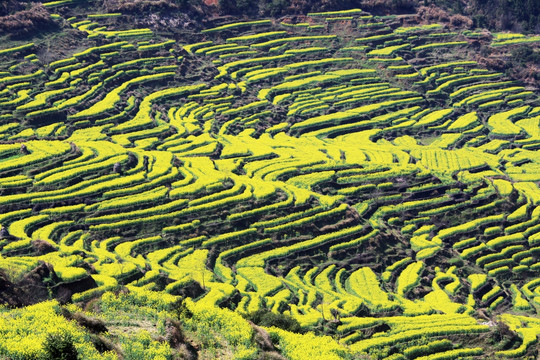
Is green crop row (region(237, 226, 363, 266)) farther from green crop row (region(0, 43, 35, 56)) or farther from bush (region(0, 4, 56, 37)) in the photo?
bush (region(0, 4, 56, 37))

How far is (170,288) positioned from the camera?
58969 mm

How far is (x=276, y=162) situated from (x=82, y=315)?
50.8m

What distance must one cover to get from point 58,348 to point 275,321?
67.0ft

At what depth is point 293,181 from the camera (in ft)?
276

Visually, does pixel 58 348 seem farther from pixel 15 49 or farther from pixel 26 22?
pixel 26 22

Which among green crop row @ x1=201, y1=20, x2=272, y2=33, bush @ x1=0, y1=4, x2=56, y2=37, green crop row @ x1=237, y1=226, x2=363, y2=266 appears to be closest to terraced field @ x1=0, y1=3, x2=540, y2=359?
green crop row @ x1=237, y1=226, x2=363, y2=266

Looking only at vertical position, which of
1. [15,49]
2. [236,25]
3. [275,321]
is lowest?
[275,321]

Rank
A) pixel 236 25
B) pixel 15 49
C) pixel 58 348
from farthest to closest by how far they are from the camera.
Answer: pixel 236 25 < pixel 15 49 < pixel 58 348

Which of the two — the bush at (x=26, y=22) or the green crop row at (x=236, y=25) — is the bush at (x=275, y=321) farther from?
the green crop row at (x=236, y=25)

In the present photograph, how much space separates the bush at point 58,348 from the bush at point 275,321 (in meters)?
19.1

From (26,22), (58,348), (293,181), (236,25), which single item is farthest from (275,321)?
(236,25)

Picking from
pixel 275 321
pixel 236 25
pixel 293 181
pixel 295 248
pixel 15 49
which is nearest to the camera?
pixel 275 321

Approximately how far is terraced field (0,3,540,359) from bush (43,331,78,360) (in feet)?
5.28

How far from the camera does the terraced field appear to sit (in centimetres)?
6150
